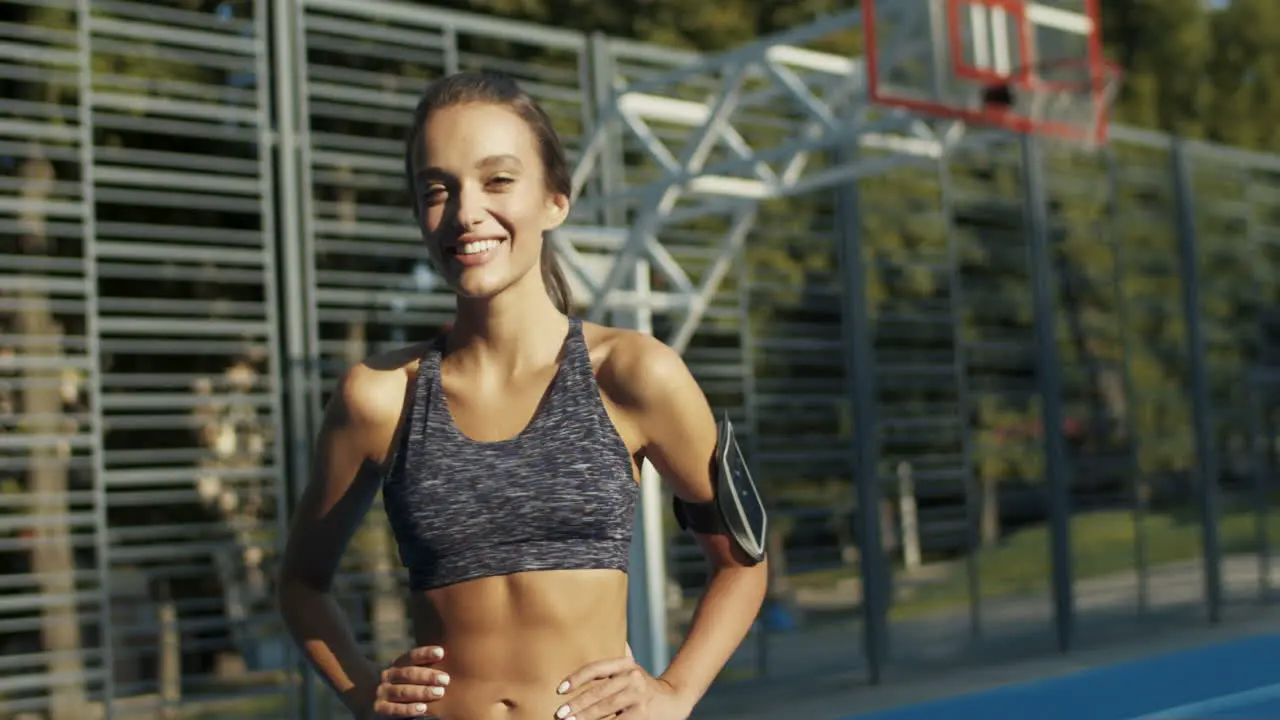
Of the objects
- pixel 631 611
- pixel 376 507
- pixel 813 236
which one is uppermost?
pixel 813 236

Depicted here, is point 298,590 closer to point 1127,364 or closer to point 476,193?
point 476,193

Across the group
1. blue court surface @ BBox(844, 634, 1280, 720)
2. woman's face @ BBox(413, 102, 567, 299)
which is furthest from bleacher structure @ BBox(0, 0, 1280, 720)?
woman's face @ BBox(413, 102, 567, 299)

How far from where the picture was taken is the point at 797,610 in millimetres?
11891

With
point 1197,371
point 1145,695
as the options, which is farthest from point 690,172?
point 1197,371

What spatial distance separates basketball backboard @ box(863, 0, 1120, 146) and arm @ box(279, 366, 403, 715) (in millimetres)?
6923

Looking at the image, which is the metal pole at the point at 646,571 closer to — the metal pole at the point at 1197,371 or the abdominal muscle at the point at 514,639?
the metal pole at the point at 1197,371

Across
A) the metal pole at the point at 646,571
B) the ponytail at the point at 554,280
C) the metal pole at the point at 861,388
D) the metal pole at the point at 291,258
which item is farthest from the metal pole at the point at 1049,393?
the ponytail at the point at 554,280

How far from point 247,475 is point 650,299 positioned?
2185mm

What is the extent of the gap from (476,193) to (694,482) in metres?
0.41

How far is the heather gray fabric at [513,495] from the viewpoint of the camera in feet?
6.14

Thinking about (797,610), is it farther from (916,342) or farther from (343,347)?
(343,347)

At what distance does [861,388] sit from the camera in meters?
10.8

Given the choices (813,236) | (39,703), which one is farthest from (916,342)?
(39,703)

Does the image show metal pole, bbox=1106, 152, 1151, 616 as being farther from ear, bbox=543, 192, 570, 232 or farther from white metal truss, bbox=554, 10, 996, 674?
ear, bbox=543, 192, 570, 232
